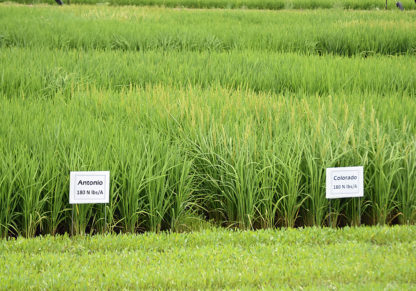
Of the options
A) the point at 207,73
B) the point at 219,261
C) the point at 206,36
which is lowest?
the point at 219,261

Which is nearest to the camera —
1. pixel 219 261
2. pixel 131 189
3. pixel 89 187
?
pixel 219 261

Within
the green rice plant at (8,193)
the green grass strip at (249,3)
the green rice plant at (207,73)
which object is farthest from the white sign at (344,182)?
the green grass strip at (249,3)

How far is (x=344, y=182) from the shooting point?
2.73 m

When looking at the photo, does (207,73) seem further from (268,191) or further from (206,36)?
(268,191)

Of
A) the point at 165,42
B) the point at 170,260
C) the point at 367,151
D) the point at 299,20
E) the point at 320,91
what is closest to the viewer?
the point at 170,260

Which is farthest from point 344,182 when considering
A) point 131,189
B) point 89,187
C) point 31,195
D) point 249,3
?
point 249,3

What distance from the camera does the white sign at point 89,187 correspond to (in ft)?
8.23

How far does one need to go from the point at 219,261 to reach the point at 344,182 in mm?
905

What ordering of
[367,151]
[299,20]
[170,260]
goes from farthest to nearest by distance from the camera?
[299,20] → [367,151] → [170,260]

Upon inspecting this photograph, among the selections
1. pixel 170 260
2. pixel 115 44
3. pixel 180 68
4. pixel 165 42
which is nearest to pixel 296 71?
pixel 180 68

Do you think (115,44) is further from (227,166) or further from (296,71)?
(227,166)

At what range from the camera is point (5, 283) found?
6.66 ft

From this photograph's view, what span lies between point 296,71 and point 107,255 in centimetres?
361

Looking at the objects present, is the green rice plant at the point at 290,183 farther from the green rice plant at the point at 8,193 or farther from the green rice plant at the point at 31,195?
the green rice plant at the point at 8,193
